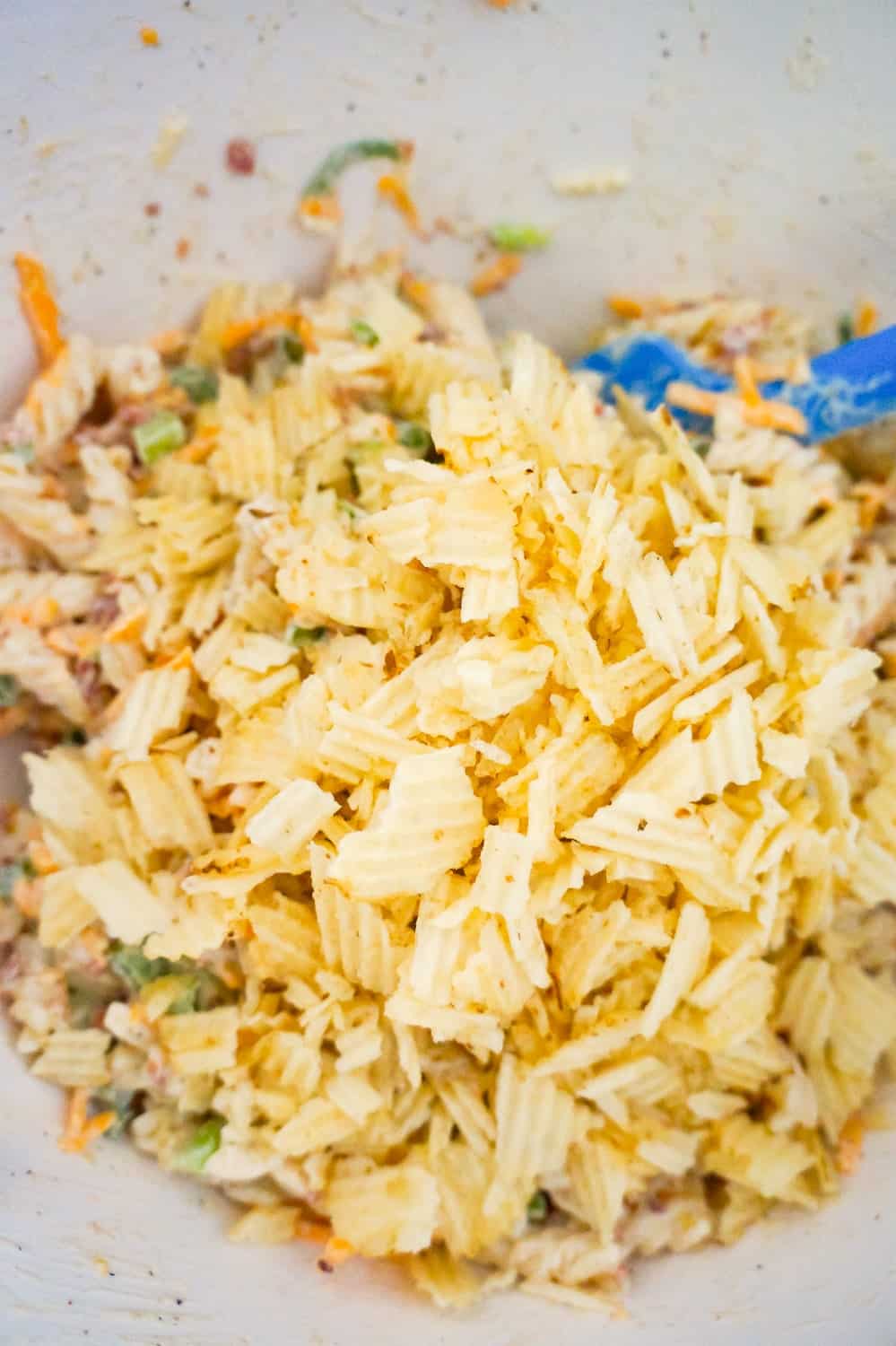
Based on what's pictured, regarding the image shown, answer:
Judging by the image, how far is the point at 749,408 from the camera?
132 centimetres

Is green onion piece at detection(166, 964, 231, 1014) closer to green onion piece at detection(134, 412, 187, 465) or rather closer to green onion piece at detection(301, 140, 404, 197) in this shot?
green onion piece at detection(134, 412, 187, 465)

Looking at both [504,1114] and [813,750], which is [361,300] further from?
[504,1114]

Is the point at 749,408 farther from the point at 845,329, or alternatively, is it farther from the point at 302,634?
the point at 302,634

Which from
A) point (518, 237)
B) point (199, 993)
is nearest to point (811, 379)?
point (518, 237)

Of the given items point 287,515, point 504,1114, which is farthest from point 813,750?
point 287,515

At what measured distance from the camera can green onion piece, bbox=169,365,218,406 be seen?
139 centimetres

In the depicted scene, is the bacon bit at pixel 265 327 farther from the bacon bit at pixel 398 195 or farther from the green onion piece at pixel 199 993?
the green onion piece at pixel 199 993

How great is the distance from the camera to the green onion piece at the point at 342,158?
1414 millimetres

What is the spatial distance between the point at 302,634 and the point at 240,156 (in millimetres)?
619

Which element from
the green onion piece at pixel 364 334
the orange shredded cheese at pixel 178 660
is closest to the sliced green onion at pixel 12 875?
the orange shredded cheese at pixel 178 660

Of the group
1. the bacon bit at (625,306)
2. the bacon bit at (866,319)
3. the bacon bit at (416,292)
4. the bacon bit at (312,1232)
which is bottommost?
the bacon bit at (312,1232)

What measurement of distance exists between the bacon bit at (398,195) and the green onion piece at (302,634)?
63cm

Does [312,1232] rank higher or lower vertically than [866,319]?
lower

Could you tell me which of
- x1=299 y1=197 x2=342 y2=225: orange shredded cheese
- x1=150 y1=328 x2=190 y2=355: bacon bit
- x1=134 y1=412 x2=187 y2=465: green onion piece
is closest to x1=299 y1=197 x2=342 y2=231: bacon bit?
x1=299 y1=197 x2=342 y2=225: orange shredded cheese
